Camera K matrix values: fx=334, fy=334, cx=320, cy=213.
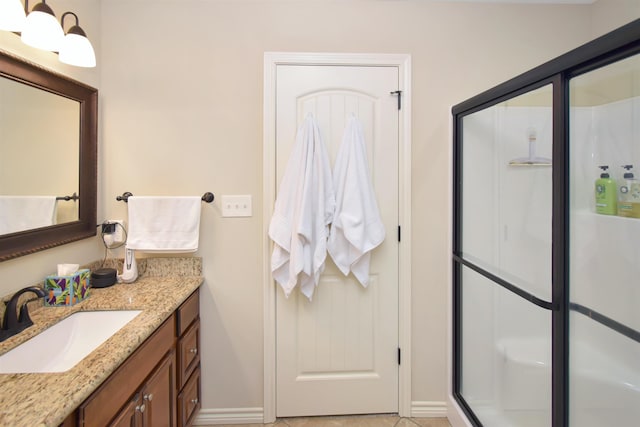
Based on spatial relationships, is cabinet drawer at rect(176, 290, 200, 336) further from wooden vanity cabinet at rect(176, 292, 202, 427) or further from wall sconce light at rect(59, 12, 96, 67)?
wall sconce light at rect(59, 12, 96, 67)

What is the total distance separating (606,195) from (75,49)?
2.19 m

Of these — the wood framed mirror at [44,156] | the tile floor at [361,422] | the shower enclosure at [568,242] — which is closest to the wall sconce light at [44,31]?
the wood framed mirror at [44,156]

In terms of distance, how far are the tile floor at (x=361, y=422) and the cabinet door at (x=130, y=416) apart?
90 cm

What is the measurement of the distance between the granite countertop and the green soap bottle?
164cm

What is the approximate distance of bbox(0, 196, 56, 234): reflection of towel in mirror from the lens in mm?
1324

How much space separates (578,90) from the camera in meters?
1.11

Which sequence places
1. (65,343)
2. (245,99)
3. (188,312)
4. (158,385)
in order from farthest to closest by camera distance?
(245,99)
(188,312)
(158,385)
(65,343)

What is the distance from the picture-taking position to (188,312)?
176cm

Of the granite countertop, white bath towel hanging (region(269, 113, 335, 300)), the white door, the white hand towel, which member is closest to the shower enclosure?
the white door

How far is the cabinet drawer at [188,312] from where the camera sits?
164cm

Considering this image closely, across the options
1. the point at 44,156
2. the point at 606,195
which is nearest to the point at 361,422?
the point at 606,195

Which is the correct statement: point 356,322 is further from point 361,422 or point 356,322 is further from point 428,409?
point 428,409

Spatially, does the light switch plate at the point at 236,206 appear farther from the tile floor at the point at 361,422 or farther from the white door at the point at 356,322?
the tile floor at the point at 361,422

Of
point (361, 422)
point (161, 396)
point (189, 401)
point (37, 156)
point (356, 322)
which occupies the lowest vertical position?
point (361, 422)
